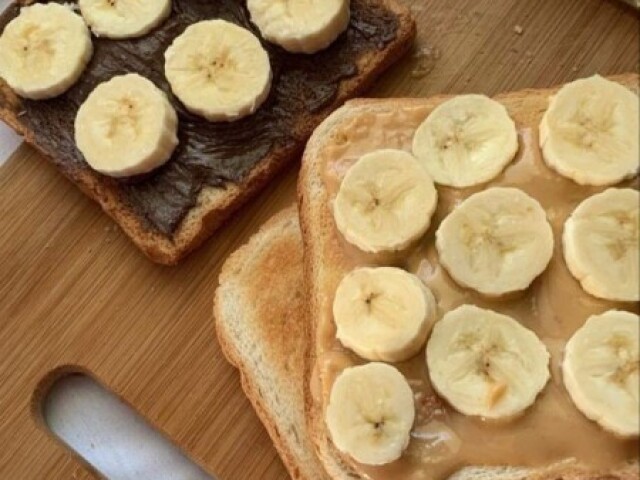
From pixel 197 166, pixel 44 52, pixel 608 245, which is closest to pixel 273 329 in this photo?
→ pixel 197 166

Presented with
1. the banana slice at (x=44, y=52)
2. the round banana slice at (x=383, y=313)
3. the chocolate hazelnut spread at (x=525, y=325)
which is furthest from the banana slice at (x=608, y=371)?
the banana slice at (x=44, y=52)

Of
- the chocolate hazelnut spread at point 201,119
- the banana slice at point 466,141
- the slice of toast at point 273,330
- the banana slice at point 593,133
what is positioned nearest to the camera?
the banana slice at point 593,133

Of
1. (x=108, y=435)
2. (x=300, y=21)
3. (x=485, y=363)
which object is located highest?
(x=300, y=21)

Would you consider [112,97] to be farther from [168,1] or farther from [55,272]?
[55,272]

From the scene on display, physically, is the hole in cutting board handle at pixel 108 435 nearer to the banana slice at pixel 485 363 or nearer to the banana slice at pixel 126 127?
the banana slice at pixel 126 127

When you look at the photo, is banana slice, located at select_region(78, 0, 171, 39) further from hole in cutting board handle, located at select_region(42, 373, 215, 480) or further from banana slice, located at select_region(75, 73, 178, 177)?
hole in cutting board handle, located at select_region(42, 373, 215, 480)

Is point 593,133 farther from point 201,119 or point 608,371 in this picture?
point 201,119
